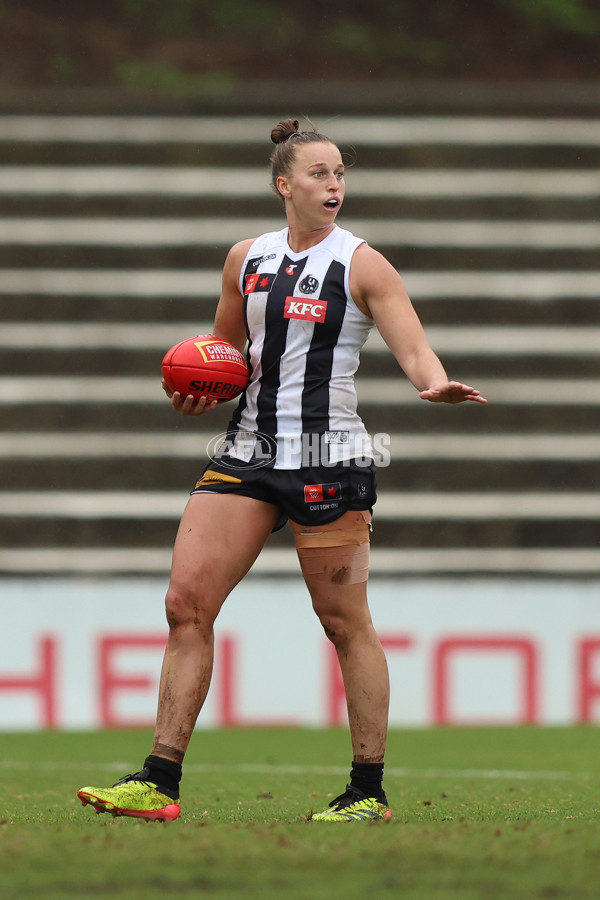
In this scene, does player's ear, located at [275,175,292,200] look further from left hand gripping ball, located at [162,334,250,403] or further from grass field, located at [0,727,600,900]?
grass field, located at [0,727,600,900]

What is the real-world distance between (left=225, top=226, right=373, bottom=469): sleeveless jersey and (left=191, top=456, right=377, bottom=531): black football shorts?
0.03 m

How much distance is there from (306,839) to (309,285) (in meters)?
1.50

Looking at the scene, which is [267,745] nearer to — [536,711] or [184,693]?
[536,711]

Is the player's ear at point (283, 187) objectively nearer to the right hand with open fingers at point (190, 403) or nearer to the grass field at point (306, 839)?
the right hand with open fingers at point (190, 403)

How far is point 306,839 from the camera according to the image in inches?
133

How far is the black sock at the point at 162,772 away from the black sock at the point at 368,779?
487 millimetres

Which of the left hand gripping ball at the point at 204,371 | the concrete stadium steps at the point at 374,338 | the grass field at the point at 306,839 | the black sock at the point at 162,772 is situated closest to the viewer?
the grass field at the point at 306,839

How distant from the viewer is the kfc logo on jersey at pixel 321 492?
3.98 m

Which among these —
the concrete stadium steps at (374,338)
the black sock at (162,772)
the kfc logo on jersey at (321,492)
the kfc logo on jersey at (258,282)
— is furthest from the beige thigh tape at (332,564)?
the concrete stadium steps at (374,338)

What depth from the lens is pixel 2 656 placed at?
29.1ft

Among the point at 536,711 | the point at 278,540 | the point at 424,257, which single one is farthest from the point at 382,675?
the point at 424,257

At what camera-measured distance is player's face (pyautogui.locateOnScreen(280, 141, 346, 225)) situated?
412 centimetres

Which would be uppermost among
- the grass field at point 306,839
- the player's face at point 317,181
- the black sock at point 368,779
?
the player's face at point 317,181

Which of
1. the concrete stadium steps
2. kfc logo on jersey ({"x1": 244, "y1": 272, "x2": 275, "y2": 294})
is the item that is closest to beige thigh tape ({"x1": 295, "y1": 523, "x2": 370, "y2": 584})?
kfc logo on jersey ({"x1": 244, "y1": 272, "x2": 275, "y2": 294})
